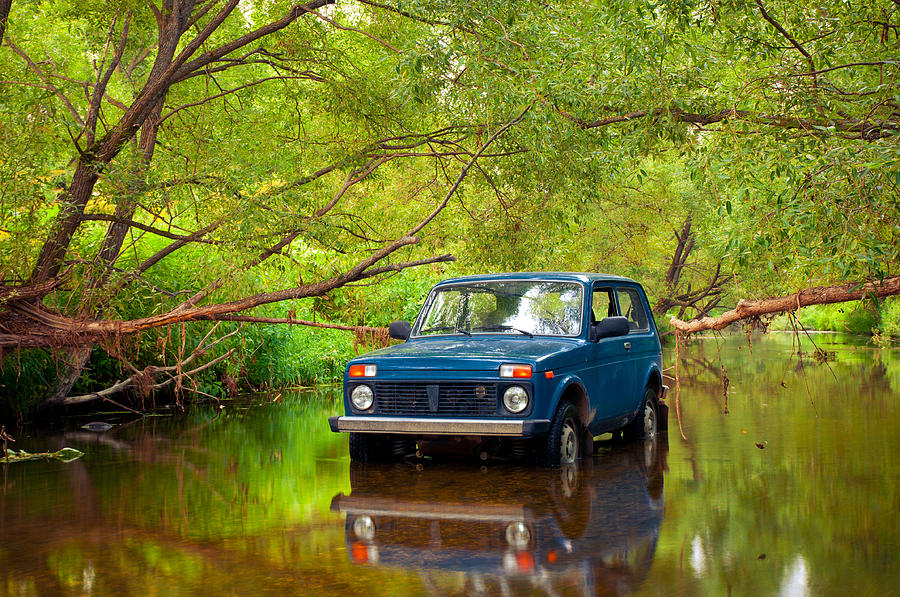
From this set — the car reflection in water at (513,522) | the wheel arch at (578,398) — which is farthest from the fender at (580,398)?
the car reflection in water at (513,522)

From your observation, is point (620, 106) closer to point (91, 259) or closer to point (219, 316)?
point (219, 316)

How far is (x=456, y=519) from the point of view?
26.8 ft

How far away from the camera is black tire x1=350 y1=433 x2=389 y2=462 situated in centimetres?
1122

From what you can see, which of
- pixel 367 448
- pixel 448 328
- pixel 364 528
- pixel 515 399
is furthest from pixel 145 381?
pixel 364 528

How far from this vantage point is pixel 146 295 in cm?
1811

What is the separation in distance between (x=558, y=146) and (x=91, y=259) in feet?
24.2

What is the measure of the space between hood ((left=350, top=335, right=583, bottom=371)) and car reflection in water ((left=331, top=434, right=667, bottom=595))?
1097 millimetres

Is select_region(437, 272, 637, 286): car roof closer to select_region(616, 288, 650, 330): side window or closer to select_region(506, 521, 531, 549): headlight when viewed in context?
select_region(616, 288, 650, 330): side window

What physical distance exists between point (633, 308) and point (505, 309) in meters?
2.18

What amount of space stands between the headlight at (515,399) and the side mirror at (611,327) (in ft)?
5.17

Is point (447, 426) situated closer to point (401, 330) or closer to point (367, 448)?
point (367, 448)

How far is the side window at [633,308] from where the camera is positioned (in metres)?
12.9

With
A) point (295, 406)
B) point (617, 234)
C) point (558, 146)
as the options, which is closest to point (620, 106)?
point (558, 146)

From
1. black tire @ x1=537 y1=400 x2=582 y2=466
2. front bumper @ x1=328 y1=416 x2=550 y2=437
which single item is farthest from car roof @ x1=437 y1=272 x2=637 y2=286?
front bumper @ x1=328 y1=416 x2=550 y2=437
